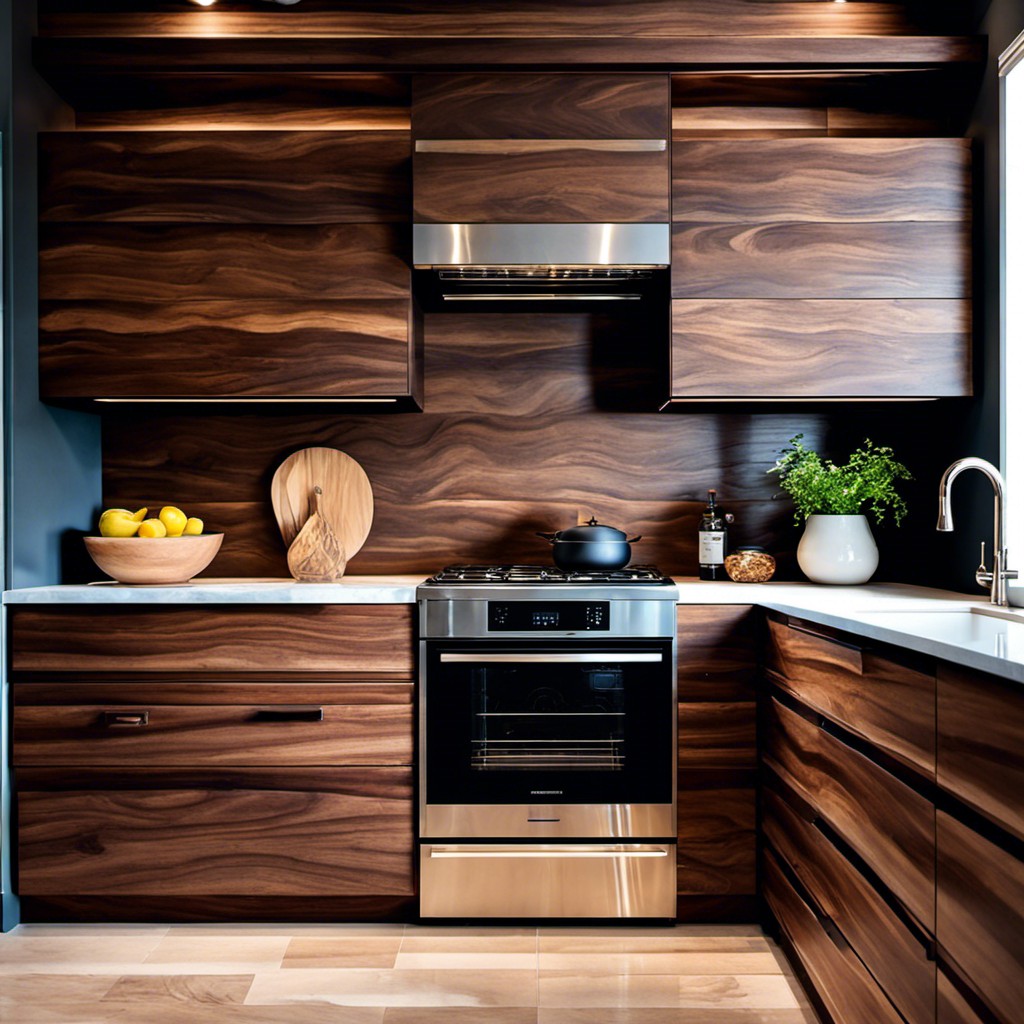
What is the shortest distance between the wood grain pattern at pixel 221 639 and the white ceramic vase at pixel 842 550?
1254 millimetres

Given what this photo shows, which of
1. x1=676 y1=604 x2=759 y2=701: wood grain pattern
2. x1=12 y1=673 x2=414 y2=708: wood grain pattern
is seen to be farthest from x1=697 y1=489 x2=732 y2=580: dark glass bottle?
x1=12 y1=673 x2=414 y2=708: wood grain pattern

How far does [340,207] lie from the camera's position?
8.10ft

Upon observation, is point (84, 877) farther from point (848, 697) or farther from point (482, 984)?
point (848, 697)

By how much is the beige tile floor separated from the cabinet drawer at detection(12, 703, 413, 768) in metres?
0.46

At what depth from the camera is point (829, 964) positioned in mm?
1748

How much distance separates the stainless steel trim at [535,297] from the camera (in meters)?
2.71

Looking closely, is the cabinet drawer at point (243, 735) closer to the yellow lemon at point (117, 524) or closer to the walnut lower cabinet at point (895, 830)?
the yellow lemon at point (117, 524)

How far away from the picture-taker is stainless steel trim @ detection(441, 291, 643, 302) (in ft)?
8.91

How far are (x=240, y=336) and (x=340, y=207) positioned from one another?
0.47 metres

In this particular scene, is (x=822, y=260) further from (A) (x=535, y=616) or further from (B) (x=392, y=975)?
(B) (x=392, y=975)

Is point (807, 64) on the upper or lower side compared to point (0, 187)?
upper

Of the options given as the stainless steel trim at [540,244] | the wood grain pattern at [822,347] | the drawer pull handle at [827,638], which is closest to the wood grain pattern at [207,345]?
the stainless steel trim at [540,244]

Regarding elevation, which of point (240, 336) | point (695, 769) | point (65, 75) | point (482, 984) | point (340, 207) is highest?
point (65, 75)

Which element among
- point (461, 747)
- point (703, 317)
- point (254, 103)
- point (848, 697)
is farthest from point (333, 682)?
point (254, 103)
